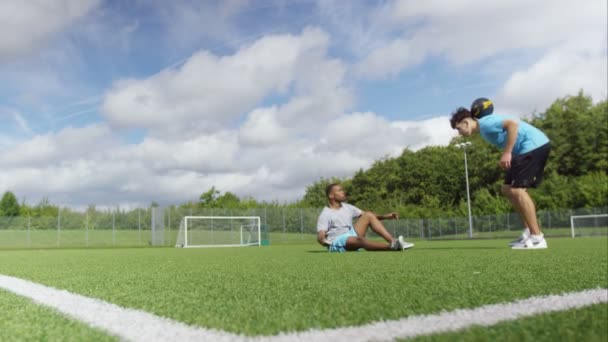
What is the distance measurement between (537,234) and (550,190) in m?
30.4

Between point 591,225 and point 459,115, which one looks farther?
point 591,225

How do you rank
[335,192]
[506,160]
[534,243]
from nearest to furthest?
[506,160]
[534,243]
[335,192]

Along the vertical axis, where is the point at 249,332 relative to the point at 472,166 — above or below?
below

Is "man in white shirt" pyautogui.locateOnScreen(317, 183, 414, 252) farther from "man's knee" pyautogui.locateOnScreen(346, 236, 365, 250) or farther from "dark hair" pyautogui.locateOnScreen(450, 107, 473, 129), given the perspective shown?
"dark hair" pyautogui.locateOnScreen(450, 107, 473, 129)

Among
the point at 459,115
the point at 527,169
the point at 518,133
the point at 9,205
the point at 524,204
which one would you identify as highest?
the point at 9,205

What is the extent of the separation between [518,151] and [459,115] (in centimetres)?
81

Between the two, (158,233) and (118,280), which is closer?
(118,280)

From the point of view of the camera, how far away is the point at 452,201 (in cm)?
4428

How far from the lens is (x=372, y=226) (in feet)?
21.5

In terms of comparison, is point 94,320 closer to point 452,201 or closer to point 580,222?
point 580,222

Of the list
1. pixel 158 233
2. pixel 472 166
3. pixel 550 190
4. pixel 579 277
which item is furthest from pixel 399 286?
pixel 472 166

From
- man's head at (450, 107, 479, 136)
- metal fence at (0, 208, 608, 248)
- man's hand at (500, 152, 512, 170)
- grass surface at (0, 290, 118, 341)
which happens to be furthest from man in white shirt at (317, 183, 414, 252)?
metal fence at (0, 208, 608, 248)

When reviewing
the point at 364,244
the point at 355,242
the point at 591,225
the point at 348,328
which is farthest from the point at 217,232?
the point at 348,328

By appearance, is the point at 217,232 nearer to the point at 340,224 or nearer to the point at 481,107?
the point at 340,224
